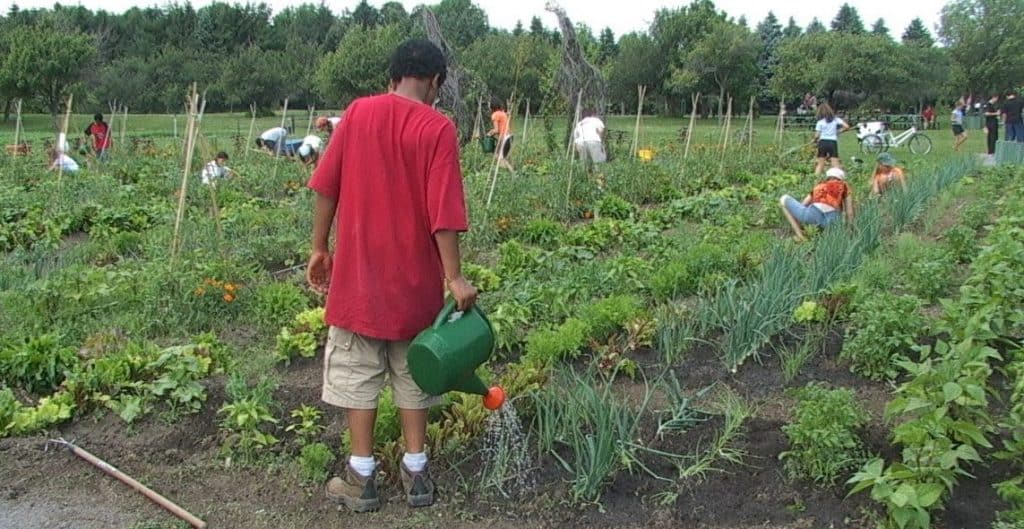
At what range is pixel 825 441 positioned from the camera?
115 inches

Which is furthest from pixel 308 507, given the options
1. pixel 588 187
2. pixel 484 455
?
pixel 588 187

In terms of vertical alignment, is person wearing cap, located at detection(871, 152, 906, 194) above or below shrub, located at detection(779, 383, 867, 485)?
above

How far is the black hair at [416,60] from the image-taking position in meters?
2.72

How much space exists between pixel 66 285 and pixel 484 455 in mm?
3169

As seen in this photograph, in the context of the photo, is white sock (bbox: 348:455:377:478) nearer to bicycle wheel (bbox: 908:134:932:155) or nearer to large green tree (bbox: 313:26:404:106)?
bicycle wheel (bbox: 908:134:932:155)

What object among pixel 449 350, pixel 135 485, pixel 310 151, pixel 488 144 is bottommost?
pixel 135 485

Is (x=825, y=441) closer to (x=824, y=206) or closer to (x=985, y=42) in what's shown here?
(x=824, y=206)

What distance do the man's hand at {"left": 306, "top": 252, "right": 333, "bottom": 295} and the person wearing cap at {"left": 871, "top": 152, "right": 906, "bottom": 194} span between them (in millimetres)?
6987

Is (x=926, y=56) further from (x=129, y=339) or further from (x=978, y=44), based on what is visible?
(x=129, y=339)

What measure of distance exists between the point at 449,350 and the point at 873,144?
17.6 metres

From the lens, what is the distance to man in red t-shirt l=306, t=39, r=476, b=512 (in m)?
2.69

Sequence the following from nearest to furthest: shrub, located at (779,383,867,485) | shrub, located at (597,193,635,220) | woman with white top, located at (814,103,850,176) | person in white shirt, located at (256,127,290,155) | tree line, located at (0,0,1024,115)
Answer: shrub, located at (779,383,867,485) → shrub, located at (597,193,635,220) → woman with white top, located at (814,103,850,176) → person in white shirt, located at (256,127,290,155) → tree line, located at (0,0,1024,115)

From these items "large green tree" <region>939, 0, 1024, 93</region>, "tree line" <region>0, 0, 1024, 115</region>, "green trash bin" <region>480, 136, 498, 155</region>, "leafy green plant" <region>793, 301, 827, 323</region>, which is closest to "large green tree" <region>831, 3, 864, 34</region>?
"tree line" <region>0, 0, 1024, 115</region>

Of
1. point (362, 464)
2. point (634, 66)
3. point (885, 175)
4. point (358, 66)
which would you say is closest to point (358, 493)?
point (362, 464)
